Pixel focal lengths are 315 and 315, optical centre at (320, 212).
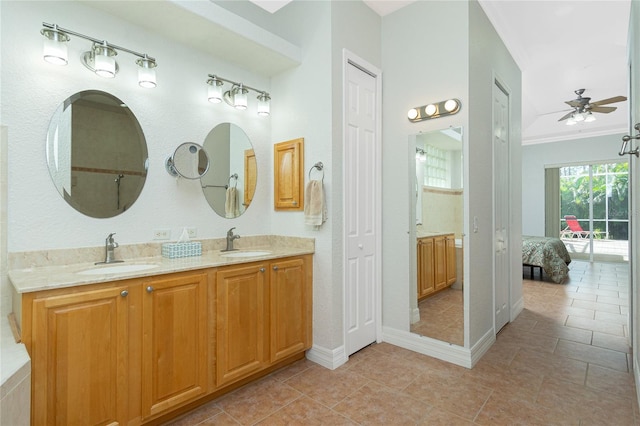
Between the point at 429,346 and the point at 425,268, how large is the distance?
2.20ft

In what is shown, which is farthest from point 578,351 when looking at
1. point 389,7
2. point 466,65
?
point 389,7

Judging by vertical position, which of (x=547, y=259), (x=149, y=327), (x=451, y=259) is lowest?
(x=547, y=259)

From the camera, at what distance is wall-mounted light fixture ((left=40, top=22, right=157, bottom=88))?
1808 mm

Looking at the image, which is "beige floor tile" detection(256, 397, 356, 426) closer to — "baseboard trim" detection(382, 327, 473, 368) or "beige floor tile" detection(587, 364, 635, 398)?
"baseboard trim" detection(382, 327, 473, 368)

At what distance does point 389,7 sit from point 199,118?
2.05 metres

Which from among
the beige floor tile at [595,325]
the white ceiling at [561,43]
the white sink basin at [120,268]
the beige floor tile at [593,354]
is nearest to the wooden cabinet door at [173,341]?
the white sink basin at [120,268]

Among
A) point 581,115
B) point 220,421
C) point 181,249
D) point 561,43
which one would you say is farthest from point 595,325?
point 181,249

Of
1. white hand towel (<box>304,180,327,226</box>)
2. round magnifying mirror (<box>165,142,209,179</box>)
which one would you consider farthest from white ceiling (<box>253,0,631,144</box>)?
white hand towel (<box>304,180,327,226</box>)

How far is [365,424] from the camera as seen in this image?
1860 millimetres

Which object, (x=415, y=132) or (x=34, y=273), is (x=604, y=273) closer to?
(x=415, y=132)

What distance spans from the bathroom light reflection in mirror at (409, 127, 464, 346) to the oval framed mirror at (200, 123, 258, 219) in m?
1.52

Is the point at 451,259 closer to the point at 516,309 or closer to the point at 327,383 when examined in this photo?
the point at 327,383

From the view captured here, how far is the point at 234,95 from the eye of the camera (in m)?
2.71

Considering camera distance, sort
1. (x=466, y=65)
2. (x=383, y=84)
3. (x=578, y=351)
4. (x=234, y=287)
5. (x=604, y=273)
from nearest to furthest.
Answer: (x=234, y=287) → (x=466, y=65) → (x=578, y=351) → (x=383, y=84) → (x=604, y=273)
